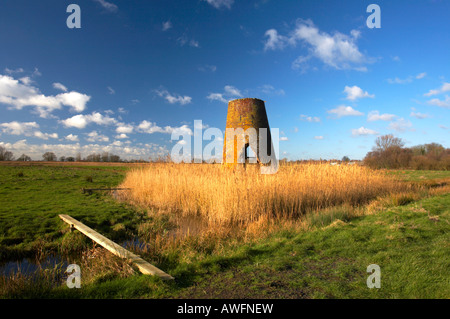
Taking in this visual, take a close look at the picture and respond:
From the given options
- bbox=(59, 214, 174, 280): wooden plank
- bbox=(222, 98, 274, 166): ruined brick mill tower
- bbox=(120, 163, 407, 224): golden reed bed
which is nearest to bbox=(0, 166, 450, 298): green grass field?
bbox=(59, 214, 174, 280): wooden plank

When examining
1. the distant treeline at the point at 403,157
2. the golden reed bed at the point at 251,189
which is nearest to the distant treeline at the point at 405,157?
the distant treeline at the point at 403,157

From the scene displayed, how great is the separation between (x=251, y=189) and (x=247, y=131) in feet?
8.87

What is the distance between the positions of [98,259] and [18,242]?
2.91 m

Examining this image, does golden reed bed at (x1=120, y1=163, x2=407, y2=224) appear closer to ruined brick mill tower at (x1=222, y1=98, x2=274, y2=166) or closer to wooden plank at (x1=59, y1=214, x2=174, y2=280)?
ruined brick mill tower at (x1=222, y1=98, x2=274, y2=166)

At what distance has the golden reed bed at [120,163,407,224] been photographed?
654cm

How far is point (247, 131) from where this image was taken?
Result: 8586 millimetres

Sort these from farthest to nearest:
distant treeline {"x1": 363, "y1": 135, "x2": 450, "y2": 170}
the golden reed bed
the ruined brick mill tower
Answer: distant treeline {"x1": 363, "y1": 135, "x2": 450, "y2": 170}
the ruined brick mill tower
the golden reed bed

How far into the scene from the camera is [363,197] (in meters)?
9.09

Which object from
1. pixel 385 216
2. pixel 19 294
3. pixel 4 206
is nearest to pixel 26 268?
pixel 19 294

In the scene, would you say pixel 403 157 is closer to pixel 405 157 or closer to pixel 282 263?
pixel 405 157

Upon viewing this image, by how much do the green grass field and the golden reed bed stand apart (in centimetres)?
170

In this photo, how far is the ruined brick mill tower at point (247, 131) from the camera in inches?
338

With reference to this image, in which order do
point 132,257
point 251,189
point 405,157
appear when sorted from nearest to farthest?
point 132,257 < point 251,189 < point 405,157

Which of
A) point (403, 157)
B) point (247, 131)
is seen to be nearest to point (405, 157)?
point (403, 157)
